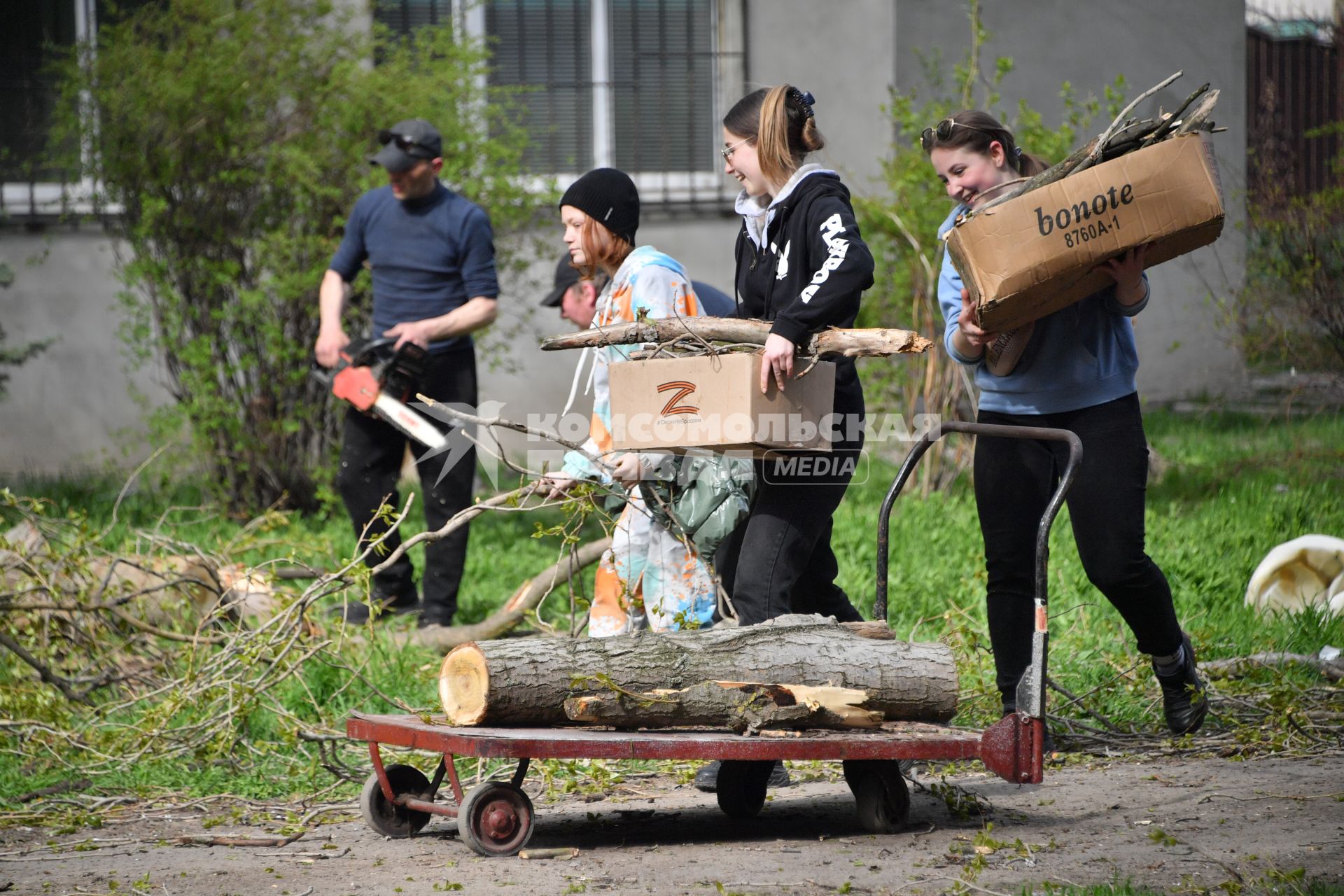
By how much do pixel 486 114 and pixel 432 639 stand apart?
3979mm

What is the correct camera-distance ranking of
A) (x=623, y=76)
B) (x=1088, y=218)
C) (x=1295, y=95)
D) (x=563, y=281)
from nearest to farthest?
1. (x=1088, y=218)
2. (x=563, y=281)
3. (x=623, y=76)
4. (x=1295, y=95)

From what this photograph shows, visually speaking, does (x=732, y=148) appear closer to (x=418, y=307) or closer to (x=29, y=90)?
(x=418, y=307)

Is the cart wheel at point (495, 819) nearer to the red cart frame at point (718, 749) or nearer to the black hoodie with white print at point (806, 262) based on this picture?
the red cart frame at point (718, 749)

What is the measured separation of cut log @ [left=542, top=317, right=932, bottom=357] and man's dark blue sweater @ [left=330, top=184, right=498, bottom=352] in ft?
8.96

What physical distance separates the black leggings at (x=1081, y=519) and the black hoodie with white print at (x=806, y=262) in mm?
515

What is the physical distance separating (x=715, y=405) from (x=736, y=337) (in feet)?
0.70

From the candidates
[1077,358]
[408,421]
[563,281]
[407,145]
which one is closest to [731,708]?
[1077,358]

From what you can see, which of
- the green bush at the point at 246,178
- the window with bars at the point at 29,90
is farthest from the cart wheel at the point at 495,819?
the window with bars at the point at 29,90

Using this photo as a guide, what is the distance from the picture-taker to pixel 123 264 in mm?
8734

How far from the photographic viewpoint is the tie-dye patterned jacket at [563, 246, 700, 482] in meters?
4.44

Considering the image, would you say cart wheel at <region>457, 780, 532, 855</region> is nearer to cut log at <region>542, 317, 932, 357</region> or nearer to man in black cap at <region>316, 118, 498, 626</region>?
cut log at <region>542, 317, 932, 357</region>

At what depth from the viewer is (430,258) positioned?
6953mm

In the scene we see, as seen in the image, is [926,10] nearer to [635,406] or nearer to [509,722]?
[635,406]

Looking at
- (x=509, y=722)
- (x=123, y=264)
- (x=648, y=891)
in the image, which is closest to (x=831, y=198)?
(x=509, y=722)
